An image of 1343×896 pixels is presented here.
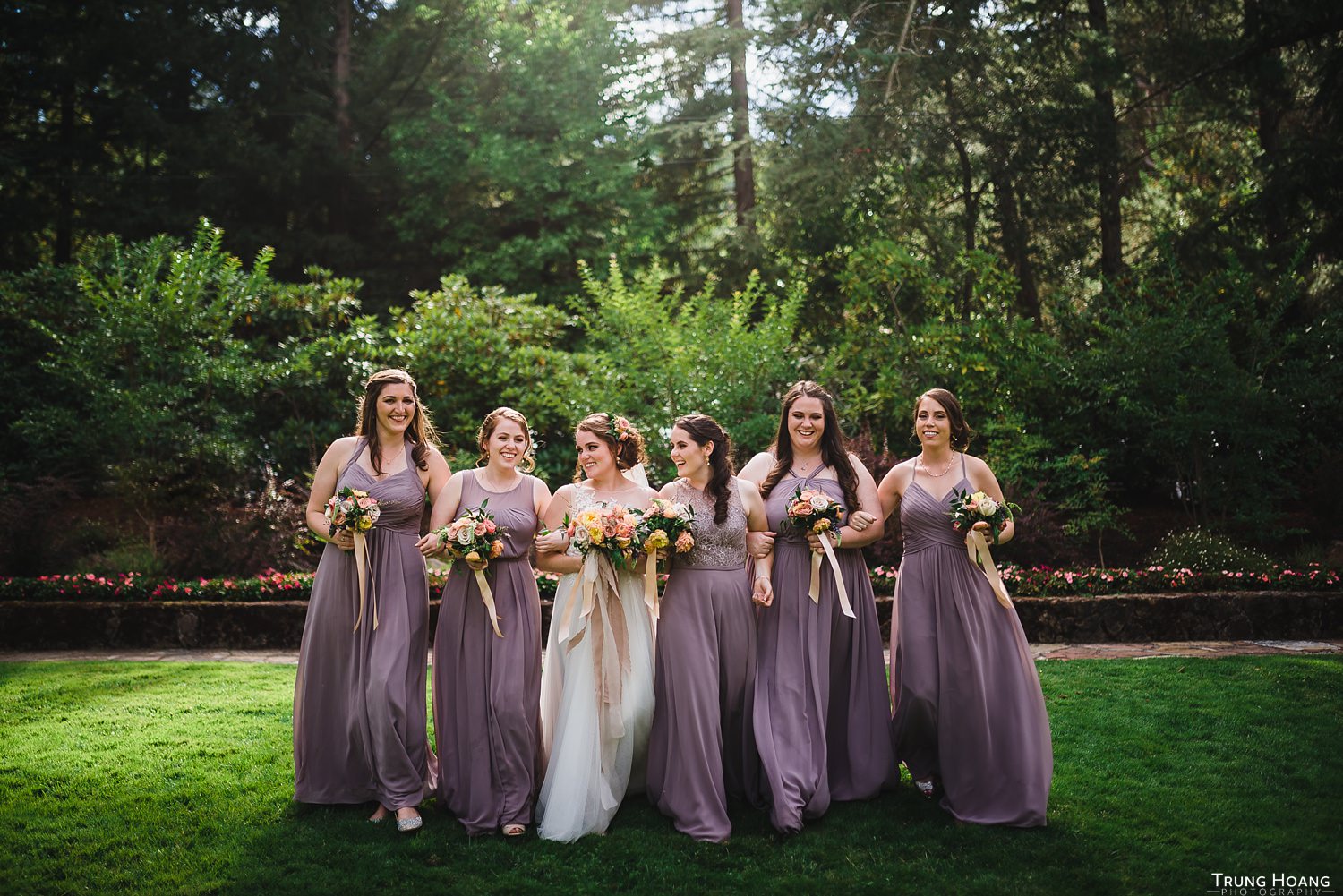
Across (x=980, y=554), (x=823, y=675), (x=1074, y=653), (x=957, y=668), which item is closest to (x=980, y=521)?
(x=980, y=554)

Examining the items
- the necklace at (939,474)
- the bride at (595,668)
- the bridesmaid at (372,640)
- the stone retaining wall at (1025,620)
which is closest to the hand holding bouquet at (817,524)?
the necklace at (939,474)

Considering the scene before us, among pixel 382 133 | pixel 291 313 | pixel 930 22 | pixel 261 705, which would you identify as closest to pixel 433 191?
pixel 382 133

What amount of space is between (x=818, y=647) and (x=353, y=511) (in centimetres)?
263

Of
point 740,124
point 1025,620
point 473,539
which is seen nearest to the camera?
point 473,539

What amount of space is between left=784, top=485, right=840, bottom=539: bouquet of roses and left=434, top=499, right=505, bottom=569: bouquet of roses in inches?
62.7

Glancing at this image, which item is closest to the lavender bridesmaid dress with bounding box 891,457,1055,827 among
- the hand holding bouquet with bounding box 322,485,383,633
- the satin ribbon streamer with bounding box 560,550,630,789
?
the satin ribbon streamer with bounding box 560,550,630,789

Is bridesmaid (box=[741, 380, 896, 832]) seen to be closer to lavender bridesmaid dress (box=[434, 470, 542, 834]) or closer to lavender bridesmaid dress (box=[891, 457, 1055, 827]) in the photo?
lavender bridesmaid dress (box=[891, 457, 1055, 827])

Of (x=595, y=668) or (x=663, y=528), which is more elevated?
(x=663, y=528)

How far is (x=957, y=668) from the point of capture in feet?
17.6

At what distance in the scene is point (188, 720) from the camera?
701 centimetres

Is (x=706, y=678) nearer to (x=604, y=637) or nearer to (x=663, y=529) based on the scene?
(x=604, y=637)

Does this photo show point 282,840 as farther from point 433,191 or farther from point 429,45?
point 429,45

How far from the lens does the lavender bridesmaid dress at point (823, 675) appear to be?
17.3 ft

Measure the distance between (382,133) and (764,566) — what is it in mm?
19848
